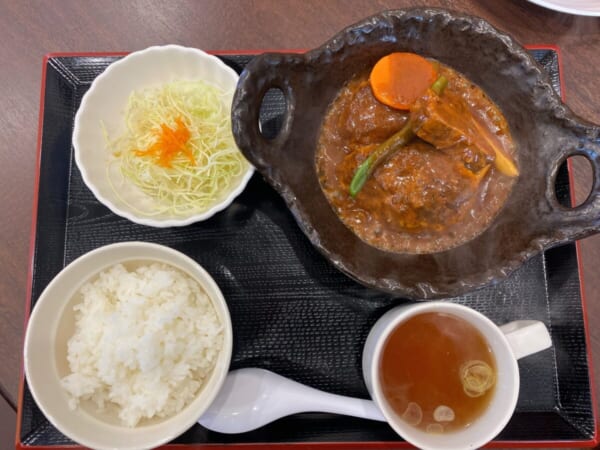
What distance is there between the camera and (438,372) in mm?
1569

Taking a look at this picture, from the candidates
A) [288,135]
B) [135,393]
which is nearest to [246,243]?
[288,135]

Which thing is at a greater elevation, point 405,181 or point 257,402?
point 405,181

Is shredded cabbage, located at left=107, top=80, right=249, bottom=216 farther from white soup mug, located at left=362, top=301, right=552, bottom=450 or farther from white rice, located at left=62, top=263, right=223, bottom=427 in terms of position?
white soup mug, located at left=362, top=301, right=552, bottom=450

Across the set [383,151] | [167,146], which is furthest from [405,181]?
[167,146]

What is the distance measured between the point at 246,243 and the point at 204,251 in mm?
169

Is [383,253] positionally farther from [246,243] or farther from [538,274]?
[538,274]

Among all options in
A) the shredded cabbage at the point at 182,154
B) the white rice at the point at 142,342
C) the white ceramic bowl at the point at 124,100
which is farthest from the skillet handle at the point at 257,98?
the white rice at the point at 142,342

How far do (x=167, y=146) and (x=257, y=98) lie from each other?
525 mm

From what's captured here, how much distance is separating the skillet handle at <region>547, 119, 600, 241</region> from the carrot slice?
0.52 m

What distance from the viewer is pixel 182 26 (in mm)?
2174

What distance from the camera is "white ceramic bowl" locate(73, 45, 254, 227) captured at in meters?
1.77

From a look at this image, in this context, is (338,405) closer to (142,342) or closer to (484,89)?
(142,342)

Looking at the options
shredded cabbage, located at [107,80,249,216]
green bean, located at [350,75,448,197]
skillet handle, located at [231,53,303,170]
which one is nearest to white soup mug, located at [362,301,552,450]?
green bean, located at [350,75,448,197]

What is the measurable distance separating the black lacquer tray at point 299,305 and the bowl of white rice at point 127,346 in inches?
8.0
